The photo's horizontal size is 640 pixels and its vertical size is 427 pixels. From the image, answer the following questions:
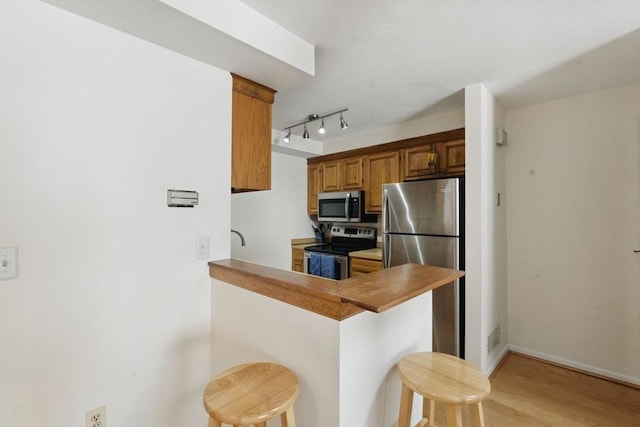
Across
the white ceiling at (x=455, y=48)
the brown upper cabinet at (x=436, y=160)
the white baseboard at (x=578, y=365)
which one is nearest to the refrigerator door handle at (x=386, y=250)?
the brown upper cabinet at (x=436, y=160)

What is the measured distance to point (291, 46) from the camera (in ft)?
5.47

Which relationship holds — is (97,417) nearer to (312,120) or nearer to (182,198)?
(182,198)

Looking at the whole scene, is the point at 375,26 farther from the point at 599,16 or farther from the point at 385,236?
the point at 385,236

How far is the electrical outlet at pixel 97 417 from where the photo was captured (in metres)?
1.32

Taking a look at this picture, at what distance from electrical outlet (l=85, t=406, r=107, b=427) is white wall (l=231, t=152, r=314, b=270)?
206 cm

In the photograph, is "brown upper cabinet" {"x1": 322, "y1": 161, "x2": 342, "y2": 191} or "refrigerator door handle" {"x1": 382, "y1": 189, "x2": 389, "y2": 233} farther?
"brown upper cabinet" {"x1": 322, "y1": 161, "x2": 342, "y2": 191}

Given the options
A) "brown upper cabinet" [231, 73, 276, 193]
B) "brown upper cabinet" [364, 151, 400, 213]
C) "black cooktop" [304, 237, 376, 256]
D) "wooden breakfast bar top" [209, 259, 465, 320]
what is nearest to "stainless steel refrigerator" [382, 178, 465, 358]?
"brown upper cabinet" [364, 151, 400, 213]

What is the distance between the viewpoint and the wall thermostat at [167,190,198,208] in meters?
1.57

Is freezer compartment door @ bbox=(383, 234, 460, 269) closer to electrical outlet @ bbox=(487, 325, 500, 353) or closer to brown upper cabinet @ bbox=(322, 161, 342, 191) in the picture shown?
electrical outlet @ bbox=(487, 325, 500, 353)

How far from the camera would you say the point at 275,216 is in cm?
380

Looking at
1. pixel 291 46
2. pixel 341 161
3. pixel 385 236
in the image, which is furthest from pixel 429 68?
pixel 341 161

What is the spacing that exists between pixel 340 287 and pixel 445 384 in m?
0.55

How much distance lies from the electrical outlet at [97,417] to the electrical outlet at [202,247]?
2.65 feet

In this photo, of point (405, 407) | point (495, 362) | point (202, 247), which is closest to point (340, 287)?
point (405, 407)
